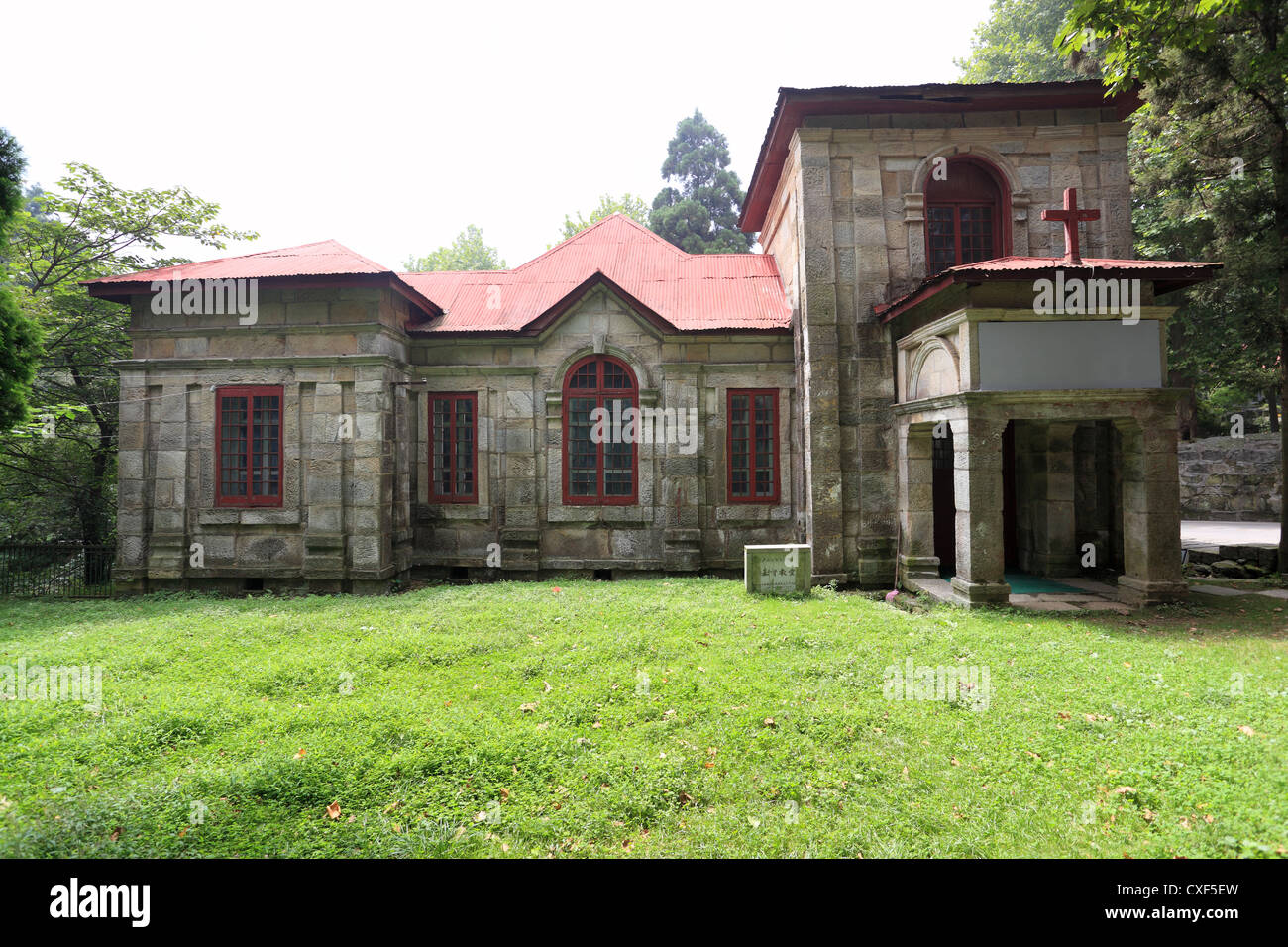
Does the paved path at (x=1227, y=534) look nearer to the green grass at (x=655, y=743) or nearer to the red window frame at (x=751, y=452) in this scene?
the green grass at (x=655, y=743)

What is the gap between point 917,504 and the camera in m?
10.8

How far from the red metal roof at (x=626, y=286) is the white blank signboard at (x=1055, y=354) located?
14.9ft

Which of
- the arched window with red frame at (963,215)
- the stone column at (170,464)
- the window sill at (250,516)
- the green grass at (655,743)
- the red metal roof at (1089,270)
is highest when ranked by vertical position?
the arched window with red frame at (963,215)

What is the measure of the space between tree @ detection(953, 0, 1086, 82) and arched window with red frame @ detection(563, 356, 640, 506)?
20915 mm

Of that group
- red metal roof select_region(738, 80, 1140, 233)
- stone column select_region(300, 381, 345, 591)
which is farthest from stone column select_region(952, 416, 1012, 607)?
stone column select_region(300, 381, 345, 591)

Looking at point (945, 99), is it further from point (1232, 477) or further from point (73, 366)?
point (73, 366)

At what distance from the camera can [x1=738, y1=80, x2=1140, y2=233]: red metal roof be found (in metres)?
11.2

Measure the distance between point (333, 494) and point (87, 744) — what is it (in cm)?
695

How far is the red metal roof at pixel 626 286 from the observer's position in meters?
13.1

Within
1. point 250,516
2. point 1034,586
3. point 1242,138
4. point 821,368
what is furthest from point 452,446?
point 1242,138

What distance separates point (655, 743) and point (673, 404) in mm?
8640

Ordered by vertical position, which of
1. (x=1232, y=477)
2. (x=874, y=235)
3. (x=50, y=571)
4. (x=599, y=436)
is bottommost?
(x=50, y=571)

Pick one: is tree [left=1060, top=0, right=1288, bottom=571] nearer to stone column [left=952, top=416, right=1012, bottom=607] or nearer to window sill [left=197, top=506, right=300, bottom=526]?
stone column [left=952, top=416, right=1012, bottom=607]

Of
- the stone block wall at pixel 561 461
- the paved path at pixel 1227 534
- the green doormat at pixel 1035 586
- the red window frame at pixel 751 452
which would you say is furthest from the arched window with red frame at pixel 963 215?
the paved path at pixel 1227 534
